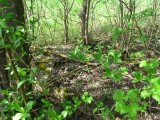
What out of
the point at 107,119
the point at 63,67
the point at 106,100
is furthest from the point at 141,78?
the point at 63,67

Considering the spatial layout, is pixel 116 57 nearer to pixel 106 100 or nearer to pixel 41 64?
pixel 106 100

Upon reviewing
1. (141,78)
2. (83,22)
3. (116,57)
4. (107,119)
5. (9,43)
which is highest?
(83,22)

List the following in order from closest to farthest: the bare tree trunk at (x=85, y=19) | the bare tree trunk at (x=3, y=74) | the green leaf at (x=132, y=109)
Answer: the green leaf at (x=132, y=109) < the bare tree trunk at (x=3, y=74) < the bare tree trunk at (x=85, y=19)

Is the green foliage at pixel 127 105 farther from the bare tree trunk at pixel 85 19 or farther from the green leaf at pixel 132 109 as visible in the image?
the bare tree trunk at pixel 85 19

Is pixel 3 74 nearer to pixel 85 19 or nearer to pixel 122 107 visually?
pixel 122 107

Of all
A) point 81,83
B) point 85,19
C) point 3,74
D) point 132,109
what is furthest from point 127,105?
point 85,19

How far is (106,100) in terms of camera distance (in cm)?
302

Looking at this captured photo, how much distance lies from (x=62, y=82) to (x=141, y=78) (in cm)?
158

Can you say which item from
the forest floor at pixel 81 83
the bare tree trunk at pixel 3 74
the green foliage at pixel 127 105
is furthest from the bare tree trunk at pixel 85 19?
the green foliage at pixel 127 105

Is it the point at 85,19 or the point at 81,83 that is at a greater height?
the point at 85,19

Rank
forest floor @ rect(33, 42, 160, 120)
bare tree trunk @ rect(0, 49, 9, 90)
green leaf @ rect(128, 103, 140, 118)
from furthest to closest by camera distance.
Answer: forest floor @ rect(33, 42, 160, 120), bare tree trunk @ rect(0, 49, 9, 90), green leaf @ rect(128, 103, 140, 118)

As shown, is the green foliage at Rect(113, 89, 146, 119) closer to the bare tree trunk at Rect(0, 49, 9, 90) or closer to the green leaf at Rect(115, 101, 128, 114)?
the green leaf at Rect(115, 101, 128, 114)

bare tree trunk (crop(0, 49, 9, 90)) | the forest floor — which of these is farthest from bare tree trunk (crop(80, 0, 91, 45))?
bare tree trunk (crop(0, 49, 9, 90))

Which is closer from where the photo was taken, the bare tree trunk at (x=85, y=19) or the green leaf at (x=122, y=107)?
the green leaf at (x=122, y=107)
